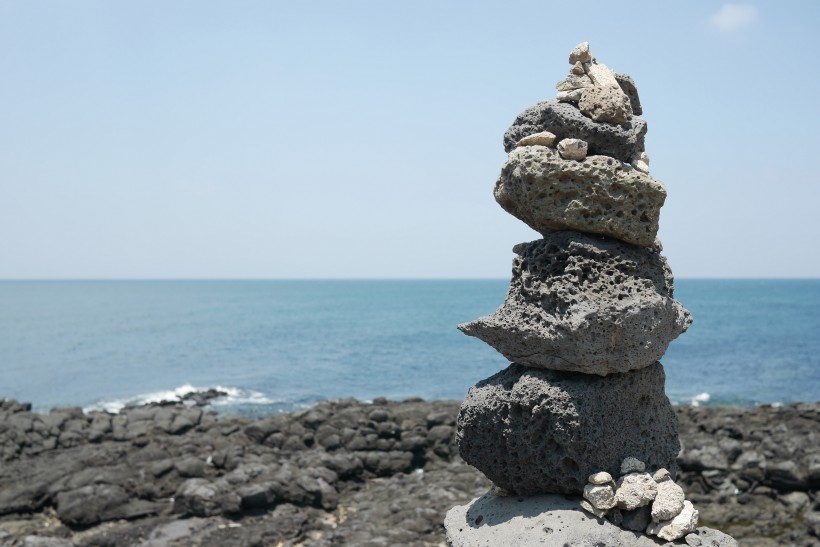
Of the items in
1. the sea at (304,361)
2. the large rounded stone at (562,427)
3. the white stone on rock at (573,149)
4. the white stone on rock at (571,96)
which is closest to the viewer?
the large rounded stone at (562,427)

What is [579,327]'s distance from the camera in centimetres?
579

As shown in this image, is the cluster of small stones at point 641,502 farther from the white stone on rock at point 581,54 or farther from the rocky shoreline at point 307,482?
the rocky shoreline at point 307,482

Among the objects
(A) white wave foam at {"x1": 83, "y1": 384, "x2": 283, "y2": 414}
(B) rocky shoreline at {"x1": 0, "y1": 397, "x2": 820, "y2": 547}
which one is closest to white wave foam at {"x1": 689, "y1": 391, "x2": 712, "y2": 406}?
(B) rocky shoreline at {"x1": 0, "y1": 397, "x2": 820, "y2": 547}

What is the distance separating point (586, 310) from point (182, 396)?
30296 millimetres

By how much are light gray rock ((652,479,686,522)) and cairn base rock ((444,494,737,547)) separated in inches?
7.3

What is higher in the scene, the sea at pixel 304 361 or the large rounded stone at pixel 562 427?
the large rounded stone at pixel 562 427

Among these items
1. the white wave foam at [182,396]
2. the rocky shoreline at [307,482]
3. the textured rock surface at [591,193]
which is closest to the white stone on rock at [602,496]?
the textured rock surface at [591,193]

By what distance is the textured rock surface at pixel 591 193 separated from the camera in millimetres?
6133

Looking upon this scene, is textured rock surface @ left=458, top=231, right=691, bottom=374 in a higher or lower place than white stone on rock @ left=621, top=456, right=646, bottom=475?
higher

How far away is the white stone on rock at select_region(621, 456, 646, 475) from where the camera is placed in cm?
599

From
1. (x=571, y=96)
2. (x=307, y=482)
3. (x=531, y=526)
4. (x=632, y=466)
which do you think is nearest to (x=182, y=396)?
(x=307, y=482)

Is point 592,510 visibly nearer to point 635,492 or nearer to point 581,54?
point 635,492

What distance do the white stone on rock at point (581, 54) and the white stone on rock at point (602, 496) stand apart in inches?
141

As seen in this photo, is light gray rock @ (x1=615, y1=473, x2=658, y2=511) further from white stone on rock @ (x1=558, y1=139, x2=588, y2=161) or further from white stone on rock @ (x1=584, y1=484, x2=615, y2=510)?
white stone on rock @ (x1=558, y1=139, x2=588, y2=161)
